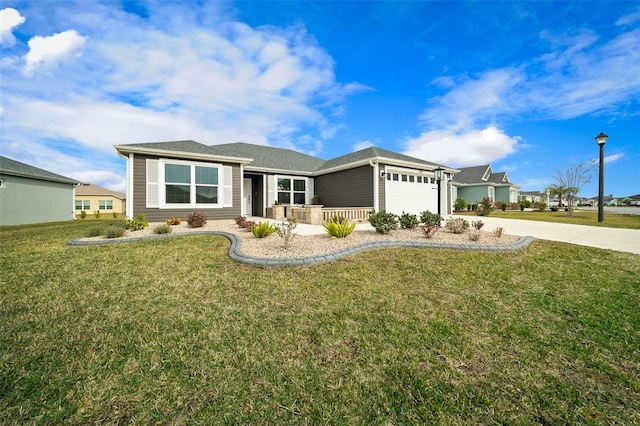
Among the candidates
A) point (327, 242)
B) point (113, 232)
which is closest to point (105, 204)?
point (113, 232)

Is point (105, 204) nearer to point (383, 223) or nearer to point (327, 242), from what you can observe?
point (327, 242)

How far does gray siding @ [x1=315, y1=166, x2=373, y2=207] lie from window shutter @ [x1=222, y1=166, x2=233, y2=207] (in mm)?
6327

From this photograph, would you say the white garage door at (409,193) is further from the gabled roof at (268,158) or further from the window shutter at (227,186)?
the window shutter at (227,186)

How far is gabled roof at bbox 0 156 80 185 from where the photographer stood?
13.8 m

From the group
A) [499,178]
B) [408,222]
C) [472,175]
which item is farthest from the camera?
[499,178]

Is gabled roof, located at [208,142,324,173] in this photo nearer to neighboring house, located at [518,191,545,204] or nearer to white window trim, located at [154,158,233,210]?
white window trim, located at [154,158,233,210]

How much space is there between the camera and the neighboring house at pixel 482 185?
27.5 m

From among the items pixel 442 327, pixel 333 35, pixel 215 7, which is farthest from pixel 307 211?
pixel 442 327

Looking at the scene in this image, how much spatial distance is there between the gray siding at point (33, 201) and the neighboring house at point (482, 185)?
1422 inches

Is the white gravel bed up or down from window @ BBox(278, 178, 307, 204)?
down

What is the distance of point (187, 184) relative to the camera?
35.9 ft

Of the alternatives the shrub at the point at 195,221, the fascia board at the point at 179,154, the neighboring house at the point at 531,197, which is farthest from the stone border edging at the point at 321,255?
the neighboring house at the point at 531,197

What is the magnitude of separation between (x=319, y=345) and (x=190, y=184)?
1086 centimetres

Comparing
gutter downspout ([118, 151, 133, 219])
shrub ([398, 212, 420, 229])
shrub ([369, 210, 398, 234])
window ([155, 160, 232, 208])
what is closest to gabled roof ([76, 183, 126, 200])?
gutter downspout ([118, 151, 133, 219])
